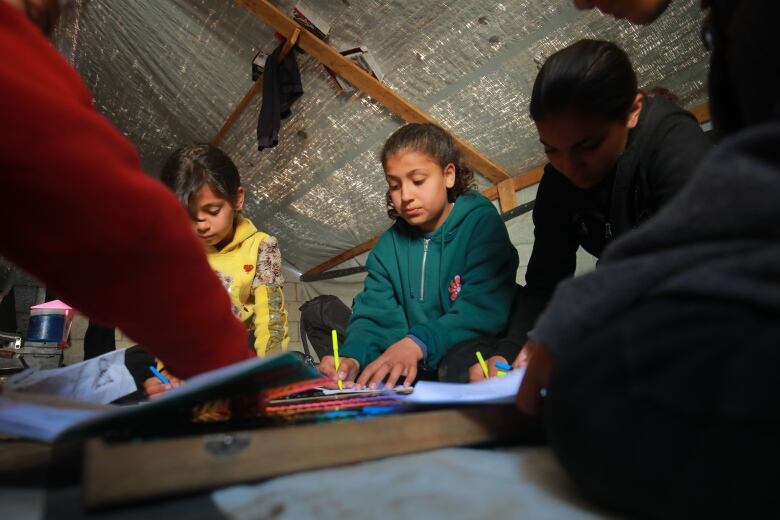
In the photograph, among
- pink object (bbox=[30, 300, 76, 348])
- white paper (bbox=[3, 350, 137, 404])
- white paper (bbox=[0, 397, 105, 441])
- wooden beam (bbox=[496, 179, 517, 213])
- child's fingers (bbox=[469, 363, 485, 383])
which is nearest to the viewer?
white paper (bbox=[0, 397, 105, 441])

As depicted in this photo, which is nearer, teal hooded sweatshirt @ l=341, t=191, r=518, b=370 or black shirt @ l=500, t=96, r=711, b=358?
black shirt @ l=500, t=96, r=711, b=358

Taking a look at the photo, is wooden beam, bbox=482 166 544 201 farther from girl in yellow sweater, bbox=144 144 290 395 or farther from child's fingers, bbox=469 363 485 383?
child's fingers, bbox=469 363 485 383

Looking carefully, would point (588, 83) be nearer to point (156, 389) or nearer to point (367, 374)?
point (367, 374)

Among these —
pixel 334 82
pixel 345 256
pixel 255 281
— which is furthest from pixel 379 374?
pixel 345 256

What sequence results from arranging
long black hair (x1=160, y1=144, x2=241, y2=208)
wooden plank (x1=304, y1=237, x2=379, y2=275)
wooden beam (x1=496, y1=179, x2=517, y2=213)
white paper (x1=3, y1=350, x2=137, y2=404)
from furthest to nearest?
wooden plank (x1=304, y1=237, x2=379, y2=275) → wooden beam (x1=496, y1=179, x2=517, y2=213) → long black hair (x1=160, y1=144, x2=241, y2=208) → white paper (x1=3, y1=350, x2=137, y2=404)

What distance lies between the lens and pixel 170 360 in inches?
21.7

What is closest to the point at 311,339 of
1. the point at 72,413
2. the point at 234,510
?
the point at 72,413

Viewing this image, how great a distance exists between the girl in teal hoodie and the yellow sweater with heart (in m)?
0.29

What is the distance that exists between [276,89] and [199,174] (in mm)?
1091

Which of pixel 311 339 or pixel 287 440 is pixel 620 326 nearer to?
pixel 287 440

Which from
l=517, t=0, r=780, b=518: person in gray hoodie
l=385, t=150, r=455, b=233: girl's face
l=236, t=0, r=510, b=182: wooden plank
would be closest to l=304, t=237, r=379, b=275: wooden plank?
l=236, t=0, r=510, b=182: wooden plank

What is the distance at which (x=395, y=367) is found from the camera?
41.3 inches

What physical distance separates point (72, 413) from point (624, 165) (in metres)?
0.89

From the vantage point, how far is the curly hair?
1403 millimetres
